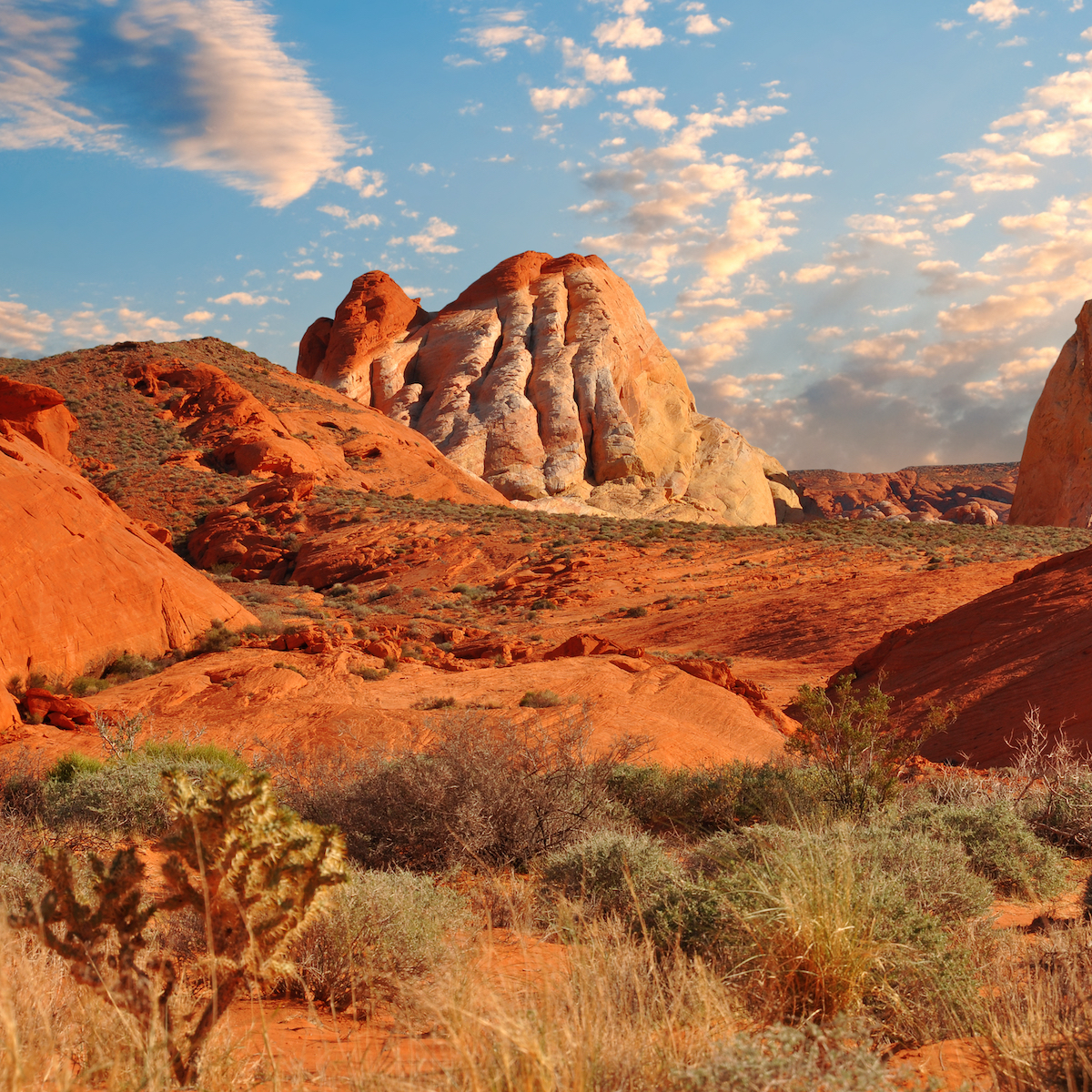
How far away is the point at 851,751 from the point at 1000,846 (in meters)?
1.65

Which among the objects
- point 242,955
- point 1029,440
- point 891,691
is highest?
point 1029,440

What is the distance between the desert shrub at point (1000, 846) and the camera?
517 cm

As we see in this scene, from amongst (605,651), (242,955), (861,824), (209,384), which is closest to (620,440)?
(209,384)

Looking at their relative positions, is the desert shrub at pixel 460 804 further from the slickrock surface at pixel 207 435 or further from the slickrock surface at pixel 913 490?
the slickrock surface at pixel 913 490

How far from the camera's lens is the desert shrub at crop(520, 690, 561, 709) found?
10.4m

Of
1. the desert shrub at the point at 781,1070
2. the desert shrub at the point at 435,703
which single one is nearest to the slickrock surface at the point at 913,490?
the desert shrub at the point at 435,703

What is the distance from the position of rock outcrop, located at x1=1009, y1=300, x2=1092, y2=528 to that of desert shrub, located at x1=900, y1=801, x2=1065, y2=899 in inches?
1989

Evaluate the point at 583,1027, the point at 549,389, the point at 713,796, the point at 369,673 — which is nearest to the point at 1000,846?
the point at 713,796

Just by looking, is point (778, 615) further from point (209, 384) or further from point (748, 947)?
point (209, 384)

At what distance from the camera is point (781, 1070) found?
231 cm

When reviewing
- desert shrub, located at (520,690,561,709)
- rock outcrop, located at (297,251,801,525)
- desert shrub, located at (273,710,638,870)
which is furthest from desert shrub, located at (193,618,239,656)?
rock outcrop, located at (297,251,801,525)

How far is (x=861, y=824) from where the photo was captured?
584 cm

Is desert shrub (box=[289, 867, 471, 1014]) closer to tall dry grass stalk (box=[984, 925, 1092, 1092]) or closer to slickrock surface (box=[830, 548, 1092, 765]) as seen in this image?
tall dry grass stalk (box=[984, 925, 1092, 1092])

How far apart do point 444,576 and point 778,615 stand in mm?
12161
